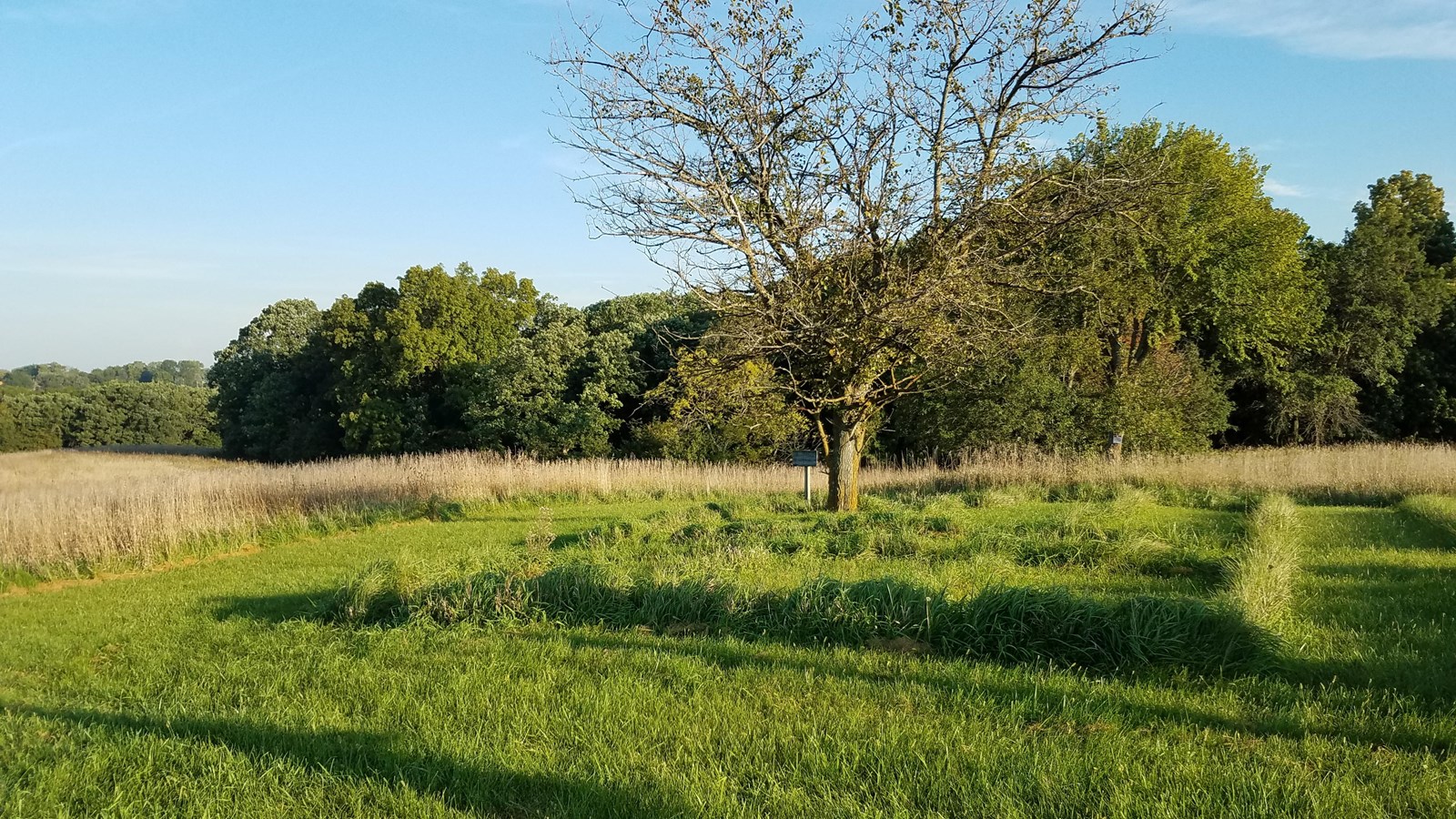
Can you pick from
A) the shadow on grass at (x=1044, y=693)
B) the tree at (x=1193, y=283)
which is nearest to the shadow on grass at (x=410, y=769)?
the shadow on grass at (x=1044, y=693)

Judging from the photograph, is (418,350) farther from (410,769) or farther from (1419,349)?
(1419,349)

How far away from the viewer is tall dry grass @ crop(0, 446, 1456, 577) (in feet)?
38.4

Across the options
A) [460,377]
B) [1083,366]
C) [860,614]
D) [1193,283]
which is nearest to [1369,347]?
[1193,283]

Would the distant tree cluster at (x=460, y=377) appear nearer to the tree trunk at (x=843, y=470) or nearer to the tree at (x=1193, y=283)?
the tree trunk at (x=843, y=470)

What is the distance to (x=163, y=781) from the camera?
12.9 feet

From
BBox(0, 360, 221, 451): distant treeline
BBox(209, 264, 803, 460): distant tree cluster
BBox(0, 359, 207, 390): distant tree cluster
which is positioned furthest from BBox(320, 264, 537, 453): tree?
BBox(0, 359, 207, 390): distant tree cluster

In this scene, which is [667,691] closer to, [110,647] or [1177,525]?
[110,647]

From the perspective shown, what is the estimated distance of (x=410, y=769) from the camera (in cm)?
393

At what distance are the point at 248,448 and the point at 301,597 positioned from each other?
1757 inches

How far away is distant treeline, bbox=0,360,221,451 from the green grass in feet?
186

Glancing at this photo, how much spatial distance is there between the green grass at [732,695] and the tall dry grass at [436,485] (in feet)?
9.95

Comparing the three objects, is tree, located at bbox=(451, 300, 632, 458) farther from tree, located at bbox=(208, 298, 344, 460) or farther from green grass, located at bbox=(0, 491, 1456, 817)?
green grass, located at bbox=(0, 491, 1456, 817)

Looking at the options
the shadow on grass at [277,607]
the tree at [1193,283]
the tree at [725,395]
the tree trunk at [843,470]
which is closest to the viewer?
the shadow on grass at [277,607]

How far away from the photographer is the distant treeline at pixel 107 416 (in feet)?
191
